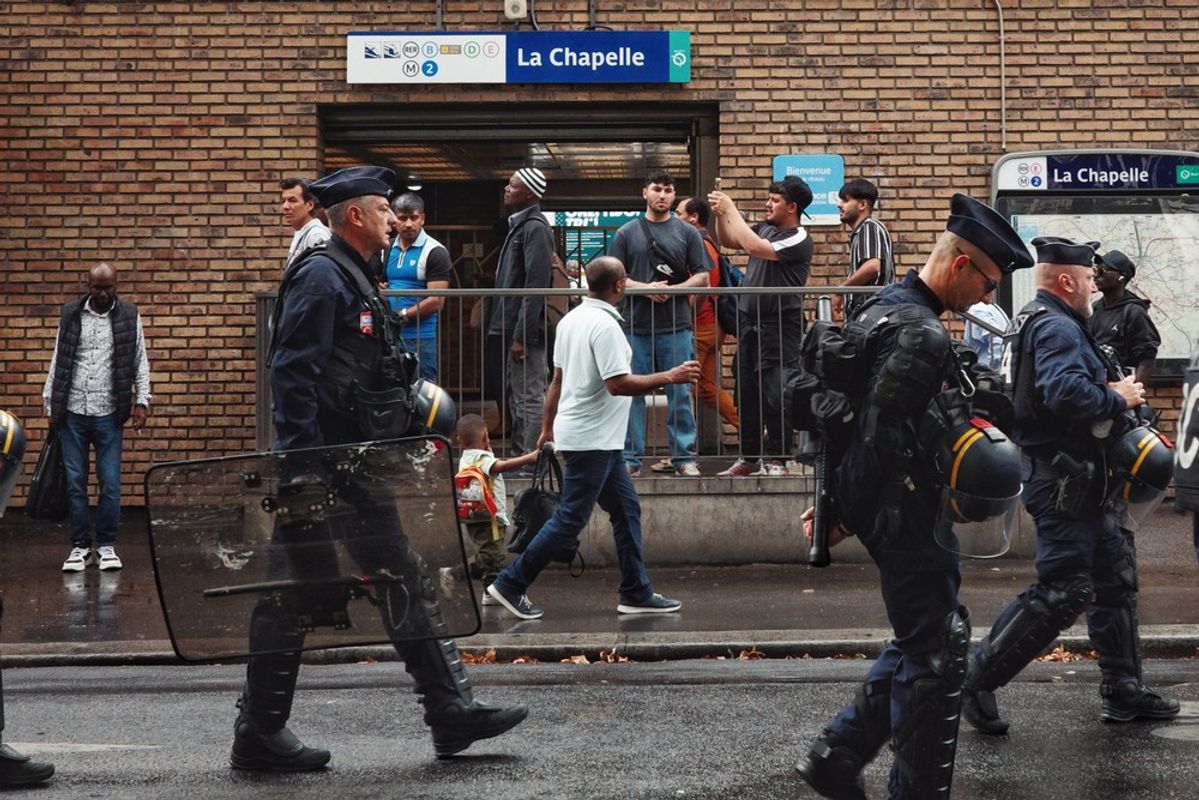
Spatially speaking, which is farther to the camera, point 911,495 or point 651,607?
point 651,607

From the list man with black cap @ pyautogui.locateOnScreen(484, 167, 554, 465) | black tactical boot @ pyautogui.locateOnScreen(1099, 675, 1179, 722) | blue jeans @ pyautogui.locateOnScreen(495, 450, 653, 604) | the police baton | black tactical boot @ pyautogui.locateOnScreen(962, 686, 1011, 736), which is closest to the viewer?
the police baton

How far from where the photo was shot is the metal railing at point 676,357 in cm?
1092

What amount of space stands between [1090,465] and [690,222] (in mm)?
6036

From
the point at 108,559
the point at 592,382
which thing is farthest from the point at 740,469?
the point at 108,559

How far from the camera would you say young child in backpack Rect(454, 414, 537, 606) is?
973 cm

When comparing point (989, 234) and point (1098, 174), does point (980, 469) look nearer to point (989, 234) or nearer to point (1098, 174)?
point (989, 234)

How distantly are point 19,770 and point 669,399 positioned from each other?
607cm

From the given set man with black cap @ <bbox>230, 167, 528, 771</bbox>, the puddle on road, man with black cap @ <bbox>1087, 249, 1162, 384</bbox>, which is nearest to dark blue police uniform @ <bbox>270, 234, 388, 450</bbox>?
man with black cap @ <bbox>230, 167, 528, 771</bbox>

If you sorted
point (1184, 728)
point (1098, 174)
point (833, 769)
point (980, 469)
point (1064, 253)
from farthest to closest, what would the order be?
1. point (1098, 174)
2. point (1064, 253)
3. point (1184, 728)
4. point (833, 769)
5. point (980, 469)

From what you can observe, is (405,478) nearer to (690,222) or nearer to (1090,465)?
(1090,465)

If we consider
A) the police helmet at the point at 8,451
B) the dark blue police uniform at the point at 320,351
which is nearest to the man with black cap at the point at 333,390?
the dark blue police uniform at the point at 320,351

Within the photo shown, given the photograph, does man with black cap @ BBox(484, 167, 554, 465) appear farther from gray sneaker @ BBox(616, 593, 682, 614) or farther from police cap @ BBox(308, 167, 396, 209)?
police cap @ BBox(308, 167, 396, 209)

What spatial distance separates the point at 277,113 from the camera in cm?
1329

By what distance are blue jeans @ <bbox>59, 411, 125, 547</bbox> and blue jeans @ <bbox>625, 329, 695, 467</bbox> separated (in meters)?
3.34
